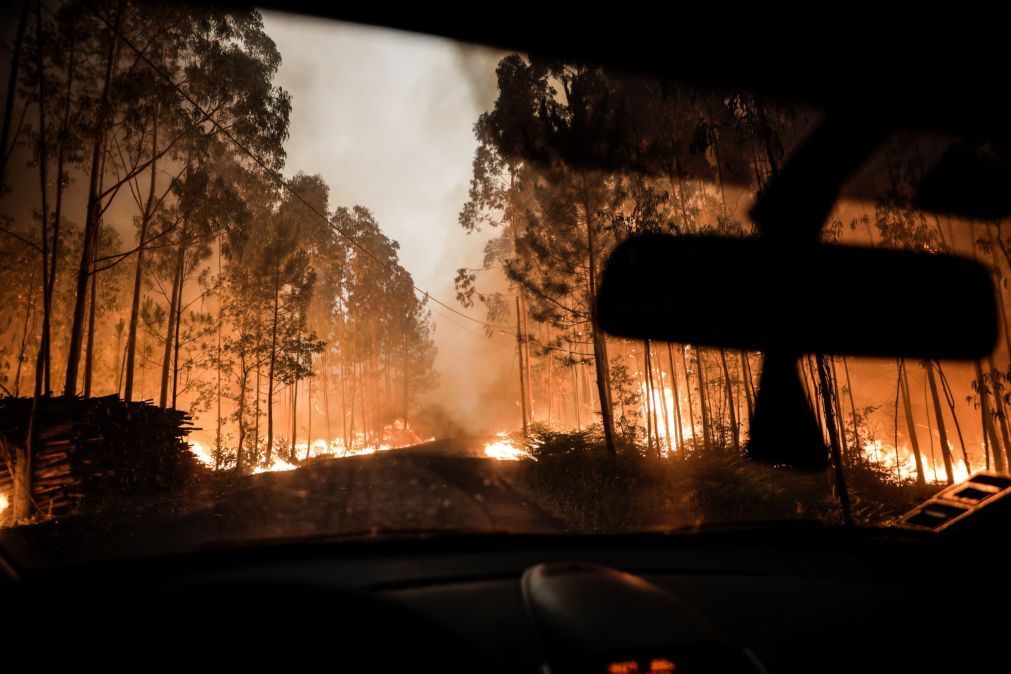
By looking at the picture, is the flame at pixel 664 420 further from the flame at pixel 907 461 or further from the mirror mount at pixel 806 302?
the mirror mount at pixel 806 302

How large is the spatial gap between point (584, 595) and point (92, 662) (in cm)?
119

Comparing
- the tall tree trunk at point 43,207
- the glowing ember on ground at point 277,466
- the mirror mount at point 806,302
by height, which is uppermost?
the tall tree trunk at point 43,207

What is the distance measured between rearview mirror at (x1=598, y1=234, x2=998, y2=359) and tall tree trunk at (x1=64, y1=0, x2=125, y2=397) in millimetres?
14166

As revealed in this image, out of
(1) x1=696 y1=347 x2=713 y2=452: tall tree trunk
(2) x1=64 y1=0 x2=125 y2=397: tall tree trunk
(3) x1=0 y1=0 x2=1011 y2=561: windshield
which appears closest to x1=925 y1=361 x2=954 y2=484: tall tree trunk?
(3) x1=0 y1=0 x2=1011 y2=561: windshield

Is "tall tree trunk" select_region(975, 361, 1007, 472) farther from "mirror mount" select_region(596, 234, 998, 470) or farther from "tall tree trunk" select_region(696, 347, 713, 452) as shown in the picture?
"mirror mount" select_region(596, 234, 998, 470)

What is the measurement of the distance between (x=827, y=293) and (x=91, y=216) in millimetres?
16805

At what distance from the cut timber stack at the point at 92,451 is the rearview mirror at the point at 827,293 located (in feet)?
34.6

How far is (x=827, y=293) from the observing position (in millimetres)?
2623

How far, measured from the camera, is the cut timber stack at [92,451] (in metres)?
8.62

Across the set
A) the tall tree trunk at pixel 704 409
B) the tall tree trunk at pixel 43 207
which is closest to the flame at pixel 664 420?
the tall tree trunk at pixel 704 409

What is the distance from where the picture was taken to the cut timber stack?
340 inches

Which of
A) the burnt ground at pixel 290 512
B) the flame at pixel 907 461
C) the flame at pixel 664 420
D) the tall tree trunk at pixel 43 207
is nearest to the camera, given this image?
the tall tree trunk at pixel 43 207

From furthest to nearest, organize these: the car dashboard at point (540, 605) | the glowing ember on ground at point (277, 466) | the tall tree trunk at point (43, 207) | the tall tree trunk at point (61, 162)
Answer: the glowing ember on ground at point (277, 466)
the tall tree trunk at point (61, 162)
the tall tree trunk at point (43, 207)
the car dashboard at point (540, 605)

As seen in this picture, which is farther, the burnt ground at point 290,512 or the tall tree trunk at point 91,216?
the tall tree trunk at point 91,216
